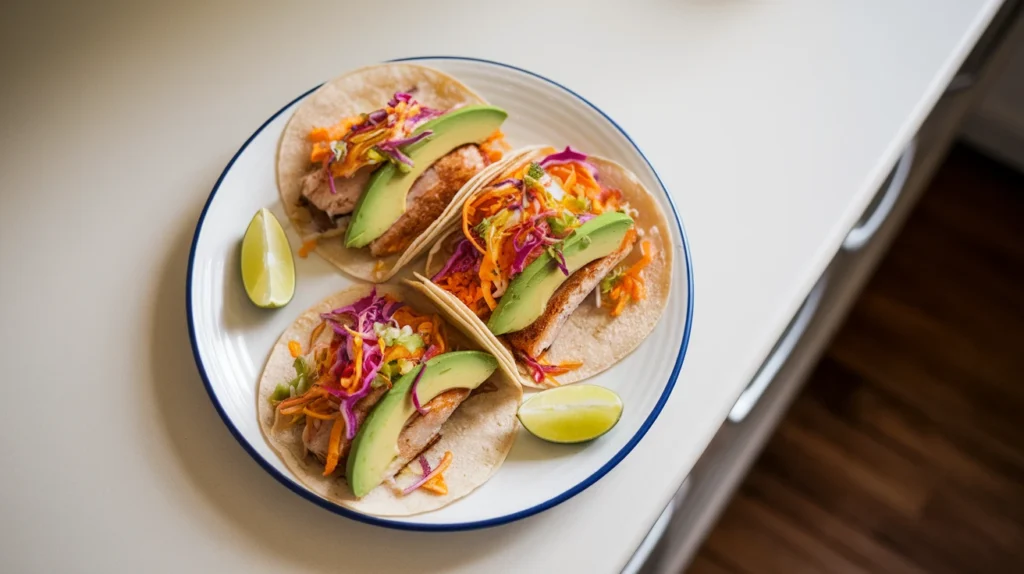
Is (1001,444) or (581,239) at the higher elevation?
(581,239)

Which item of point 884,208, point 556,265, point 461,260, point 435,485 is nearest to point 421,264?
point 461,260

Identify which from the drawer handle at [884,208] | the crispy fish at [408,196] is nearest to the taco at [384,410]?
the crispy fish at [408,196]

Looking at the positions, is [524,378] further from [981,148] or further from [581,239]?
[981,148]

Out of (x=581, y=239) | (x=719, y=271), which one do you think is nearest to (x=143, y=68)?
(x=581, y=239)

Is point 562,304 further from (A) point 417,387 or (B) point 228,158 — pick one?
(B) point 228,158

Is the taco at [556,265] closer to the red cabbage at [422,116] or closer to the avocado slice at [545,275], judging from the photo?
the avocado slice at [545,275]

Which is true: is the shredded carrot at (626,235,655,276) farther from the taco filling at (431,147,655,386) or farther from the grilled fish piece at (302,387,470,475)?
the grilled fish piece at (302,387,470,475)
